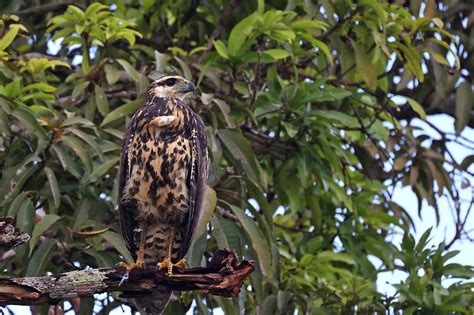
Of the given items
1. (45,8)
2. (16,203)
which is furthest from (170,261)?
(45,8)

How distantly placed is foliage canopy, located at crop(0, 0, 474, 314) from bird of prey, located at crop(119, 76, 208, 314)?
0.13 metres

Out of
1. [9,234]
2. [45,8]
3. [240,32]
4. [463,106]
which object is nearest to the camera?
[9,234]

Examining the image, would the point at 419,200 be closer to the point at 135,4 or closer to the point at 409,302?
the point at 409,302

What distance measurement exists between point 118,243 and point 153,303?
471 mm

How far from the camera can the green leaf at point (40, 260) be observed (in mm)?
5480

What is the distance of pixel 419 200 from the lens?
7703mm

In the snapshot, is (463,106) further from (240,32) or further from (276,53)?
(240,32)

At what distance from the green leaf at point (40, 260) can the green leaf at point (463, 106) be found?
3117mm

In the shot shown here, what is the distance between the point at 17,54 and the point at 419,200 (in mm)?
2935

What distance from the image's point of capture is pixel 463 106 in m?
7.45

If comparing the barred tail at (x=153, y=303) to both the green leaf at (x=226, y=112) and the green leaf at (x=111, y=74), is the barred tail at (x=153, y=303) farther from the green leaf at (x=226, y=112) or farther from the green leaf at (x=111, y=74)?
the green leaf at (x=111, y=74)

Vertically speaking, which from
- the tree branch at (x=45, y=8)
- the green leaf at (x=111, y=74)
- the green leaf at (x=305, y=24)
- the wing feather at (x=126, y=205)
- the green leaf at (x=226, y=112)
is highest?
the green leaf at (x=305, y=24)

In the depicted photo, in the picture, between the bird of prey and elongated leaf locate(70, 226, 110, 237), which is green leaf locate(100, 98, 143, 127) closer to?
the bird of prey

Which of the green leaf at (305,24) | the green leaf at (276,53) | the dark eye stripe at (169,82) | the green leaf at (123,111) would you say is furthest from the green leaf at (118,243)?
the green leaf at (305,24)
